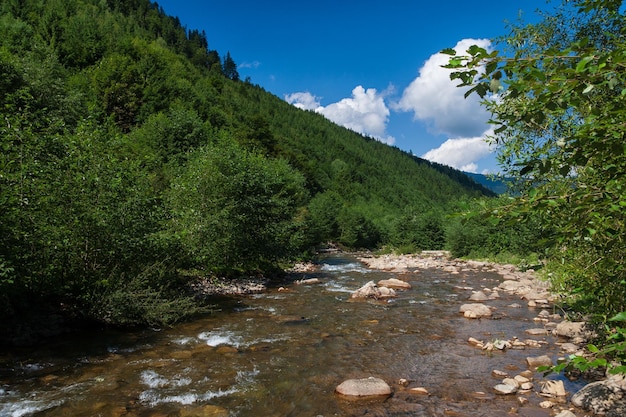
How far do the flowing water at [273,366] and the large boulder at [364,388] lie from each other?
0.23m

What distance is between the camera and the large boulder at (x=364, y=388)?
7.59 meters

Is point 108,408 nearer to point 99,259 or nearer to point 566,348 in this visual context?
point 99,259

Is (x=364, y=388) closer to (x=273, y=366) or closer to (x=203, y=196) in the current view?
(x=273, y=366)

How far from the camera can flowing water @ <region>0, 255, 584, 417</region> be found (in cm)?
A: 704

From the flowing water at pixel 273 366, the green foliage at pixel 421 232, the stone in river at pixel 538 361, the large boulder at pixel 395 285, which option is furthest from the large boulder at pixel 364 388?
the green foliage at pixel 421 232

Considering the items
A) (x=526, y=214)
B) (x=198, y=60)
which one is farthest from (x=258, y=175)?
(x=198, y=60)

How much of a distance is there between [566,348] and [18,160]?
47.6ft

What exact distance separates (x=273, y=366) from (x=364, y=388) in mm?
2482

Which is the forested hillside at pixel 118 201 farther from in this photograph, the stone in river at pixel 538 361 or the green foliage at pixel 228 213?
the stone in river at pixel 538 361

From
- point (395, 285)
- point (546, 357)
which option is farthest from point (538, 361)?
point (395, 285)

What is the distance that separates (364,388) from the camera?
771cm

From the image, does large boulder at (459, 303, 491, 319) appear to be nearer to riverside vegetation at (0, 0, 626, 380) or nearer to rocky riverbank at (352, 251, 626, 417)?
rocky riverbank at (352, 251, 626, 417)

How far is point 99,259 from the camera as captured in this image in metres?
11.1

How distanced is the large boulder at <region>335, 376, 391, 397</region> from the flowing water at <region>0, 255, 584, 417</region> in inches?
9.0
